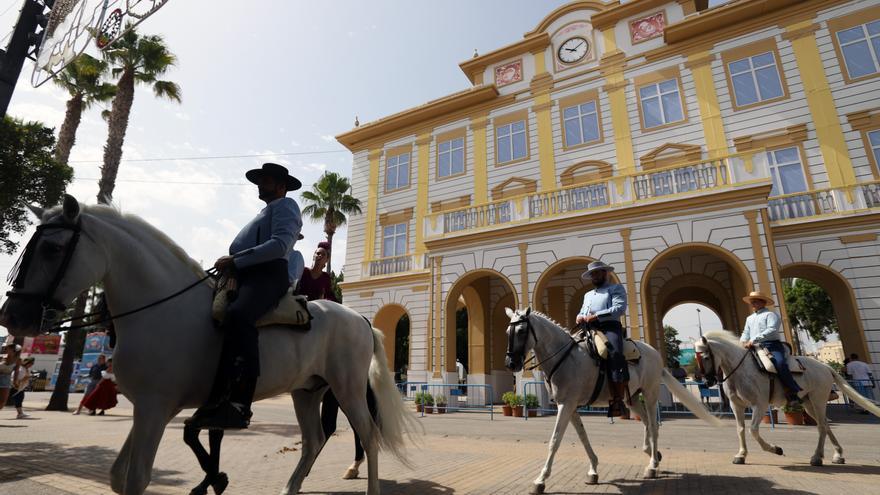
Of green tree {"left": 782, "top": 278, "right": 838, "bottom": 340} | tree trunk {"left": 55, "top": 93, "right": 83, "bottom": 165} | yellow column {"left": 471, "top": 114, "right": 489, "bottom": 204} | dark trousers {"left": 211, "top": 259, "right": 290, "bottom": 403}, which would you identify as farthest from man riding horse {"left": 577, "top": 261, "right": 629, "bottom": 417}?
green tree {"left": 782, "top": 278, "right": 838, "bottom": 340}

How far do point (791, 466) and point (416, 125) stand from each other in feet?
72.7

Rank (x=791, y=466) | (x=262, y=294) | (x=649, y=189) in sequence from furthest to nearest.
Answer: (x=649, y=189)
(x=791, y=466)
(x=262, y=294)

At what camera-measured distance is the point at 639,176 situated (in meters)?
14.6

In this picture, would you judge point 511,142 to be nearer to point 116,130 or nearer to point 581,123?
point 581,123

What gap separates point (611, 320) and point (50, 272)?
19.0 feet

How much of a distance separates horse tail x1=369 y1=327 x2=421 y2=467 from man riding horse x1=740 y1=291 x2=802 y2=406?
19.9 ft

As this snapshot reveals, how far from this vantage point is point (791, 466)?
6172 millimetres

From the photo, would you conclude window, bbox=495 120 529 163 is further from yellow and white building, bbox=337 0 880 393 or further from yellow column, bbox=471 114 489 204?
yellow column, bbox=471 114 489 204

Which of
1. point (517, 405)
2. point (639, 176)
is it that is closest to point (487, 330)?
point (517, 405)

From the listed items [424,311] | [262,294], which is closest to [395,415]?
[262,294]

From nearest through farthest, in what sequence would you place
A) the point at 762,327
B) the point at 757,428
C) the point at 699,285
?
the point at 757,428
the point at 762,327
the point at 699,285

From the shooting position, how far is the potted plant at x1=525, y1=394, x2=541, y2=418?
14.0 meters

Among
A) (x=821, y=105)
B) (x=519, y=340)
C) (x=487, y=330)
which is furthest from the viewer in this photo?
(x=487, y=330)

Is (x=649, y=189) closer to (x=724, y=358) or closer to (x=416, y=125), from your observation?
(x=724, y=358)
